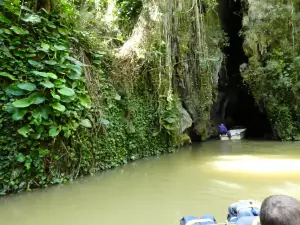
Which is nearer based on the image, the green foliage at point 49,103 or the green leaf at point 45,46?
the green foliage at point 49,103

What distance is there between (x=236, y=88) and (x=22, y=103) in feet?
42.5

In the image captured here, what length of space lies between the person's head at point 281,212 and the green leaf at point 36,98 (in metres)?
4.00

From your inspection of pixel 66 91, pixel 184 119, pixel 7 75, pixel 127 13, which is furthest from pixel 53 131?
pixel 184 119

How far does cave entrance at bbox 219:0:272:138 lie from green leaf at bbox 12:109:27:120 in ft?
34.5

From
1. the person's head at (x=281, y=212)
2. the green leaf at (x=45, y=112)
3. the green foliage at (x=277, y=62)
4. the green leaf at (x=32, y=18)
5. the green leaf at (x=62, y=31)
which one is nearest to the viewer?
the person's head at (x=281, y=212)

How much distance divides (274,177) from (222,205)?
70.6 inches

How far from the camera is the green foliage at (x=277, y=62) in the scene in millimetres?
10594

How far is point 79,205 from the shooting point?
3.99 m

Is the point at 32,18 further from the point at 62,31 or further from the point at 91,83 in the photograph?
the point at 91,83

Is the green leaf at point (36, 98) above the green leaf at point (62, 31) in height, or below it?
below

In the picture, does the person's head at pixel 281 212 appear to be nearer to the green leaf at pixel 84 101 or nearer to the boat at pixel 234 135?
the green leaf at pixel 84 101

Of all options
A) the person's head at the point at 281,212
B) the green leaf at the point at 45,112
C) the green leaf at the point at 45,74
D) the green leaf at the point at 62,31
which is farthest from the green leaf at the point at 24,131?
the person's head at the point at 281,212

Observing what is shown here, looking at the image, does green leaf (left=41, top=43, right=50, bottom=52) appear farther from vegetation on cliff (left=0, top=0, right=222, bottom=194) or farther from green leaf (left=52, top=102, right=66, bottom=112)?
green leaf (left=52, top=102, right=66, bottom=112)

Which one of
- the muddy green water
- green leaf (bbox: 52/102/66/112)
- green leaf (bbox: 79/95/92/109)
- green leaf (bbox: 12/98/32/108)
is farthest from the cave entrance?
green leaf (bbox: 12/98/32/108)
